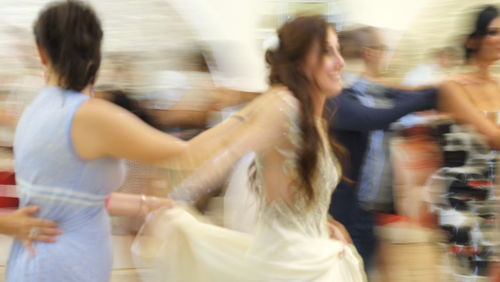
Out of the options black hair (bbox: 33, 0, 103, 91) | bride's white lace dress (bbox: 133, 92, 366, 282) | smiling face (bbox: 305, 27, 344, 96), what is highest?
black hair (bbox: 33, 0, 103, 91)

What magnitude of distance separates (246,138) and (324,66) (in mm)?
475

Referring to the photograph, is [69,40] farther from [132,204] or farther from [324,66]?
[324,66]

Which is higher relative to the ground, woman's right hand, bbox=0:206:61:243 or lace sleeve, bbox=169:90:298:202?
lace sleeve, bbox=169:90:298:202

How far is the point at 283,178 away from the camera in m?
2.45

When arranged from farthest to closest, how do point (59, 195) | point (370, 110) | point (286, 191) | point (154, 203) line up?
1. point (370, 110)
2. point (154, 203)
3. point (286, 191)
4. point (59, 195)

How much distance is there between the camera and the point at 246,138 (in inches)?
88.0

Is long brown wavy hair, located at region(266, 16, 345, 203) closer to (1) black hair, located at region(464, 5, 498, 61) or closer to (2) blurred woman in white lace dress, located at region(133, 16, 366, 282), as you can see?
(2) blurred woman in white lace dress, located at region(133, 16, 366, 282)

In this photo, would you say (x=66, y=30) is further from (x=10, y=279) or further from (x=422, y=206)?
(x=422, y=206)

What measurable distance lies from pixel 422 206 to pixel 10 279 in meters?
2.22

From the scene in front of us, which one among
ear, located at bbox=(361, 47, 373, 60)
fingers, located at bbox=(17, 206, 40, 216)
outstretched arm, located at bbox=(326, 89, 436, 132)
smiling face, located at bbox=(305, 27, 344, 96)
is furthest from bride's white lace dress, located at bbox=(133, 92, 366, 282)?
ear, located at bbox=(361, 47, 373, 60)

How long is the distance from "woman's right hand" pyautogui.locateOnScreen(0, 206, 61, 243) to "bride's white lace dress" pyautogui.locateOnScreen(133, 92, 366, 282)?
0.53 meters

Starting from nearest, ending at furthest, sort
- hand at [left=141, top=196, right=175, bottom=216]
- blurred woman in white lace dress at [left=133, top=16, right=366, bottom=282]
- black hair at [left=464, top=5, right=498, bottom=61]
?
blurred woman in white lace dress at [left=133, top=16, right=366, bottom=282] → hand at [left=141, top=196, right=175, bottom=216] → black hair at [left=464, top=5, right=498, bottom=61]

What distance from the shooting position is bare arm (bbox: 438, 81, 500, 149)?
2.96 metres

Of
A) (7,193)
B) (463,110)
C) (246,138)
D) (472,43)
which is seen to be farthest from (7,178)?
(472,43)
